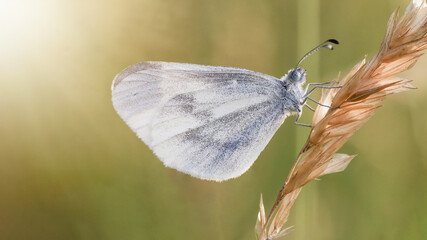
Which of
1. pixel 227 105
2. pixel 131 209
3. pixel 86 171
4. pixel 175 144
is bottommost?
pixel 131 209

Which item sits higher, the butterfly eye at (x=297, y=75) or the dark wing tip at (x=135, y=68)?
the dark wing tip at (x=135, y=68)

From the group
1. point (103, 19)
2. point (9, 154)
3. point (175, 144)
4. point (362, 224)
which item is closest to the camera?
point (175, 144)

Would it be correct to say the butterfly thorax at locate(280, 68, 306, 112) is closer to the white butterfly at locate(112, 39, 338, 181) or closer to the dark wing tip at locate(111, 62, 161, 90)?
the white butterfly at locate(112, 39, 338, 181)

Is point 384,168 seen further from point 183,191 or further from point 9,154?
point 9,154

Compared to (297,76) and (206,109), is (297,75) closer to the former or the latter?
(297,76)

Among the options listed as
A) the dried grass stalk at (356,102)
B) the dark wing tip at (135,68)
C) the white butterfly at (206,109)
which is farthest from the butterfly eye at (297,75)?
the dark wing tip at (135,68)

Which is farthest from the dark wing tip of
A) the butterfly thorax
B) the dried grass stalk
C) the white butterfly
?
the dried grass stalk

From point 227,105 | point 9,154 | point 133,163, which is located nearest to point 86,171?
point 133,163

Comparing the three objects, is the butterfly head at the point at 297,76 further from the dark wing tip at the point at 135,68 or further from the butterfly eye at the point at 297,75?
the dark wing tip at the point at 135,68
